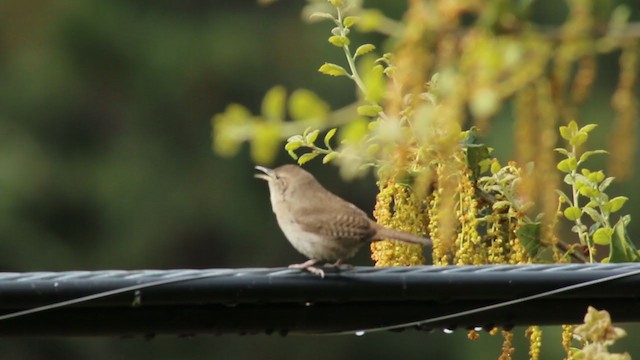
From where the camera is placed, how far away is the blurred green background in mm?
16984

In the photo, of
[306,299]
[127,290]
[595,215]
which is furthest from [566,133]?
[127,290]

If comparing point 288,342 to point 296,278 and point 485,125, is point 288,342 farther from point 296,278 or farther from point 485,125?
point 485,125

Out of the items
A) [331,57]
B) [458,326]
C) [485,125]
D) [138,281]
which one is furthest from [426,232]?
[331,57]

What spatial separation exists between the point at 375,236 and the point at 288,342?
42.3 ft

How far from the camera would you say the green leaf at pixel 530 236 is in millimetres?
4504

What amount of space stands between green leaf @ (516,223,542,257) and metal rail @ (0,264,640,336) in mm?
497

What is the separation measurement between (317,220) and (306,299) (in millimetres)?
1204

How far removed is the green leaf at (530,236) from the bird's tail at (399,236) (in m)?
0.27

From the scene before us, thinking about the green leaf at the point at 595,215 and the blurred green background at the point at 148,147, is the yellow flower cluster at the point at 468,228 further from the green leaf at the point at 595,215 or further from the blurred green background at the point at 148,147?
the blurred green background at the point at 148,147

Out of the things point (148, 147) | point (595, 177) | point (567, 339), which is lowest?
point (567, 339)

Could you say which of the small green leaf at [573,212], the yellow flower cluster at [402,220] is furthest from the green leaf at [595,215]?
the yellow flower cluster at [402,220]

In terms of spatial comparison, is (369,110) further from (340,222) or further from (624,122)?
(624,122)

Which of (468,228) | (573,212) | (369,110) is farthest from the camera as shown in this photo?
(573,212)

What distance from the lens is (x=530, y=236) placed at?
178 inches
